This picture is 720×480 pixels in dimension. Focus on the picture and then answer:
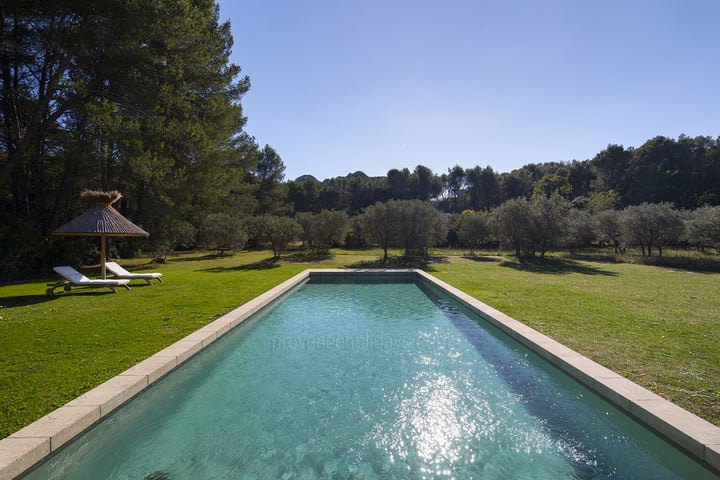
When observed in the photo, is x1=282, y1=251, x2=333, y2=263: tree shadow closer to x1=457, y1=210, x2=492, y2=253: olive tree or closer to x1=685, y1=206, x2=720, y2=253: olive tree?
x1=457, y1=210, x2=492, y2=253: olive tree

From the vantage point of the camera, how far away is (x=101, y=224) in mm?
9961

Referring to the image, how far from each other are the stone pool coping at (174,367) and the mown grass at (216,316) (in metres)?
0.21

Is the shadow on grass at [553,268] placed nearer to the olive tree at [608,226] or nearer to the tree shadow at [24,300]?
the olive tree at [608,226]

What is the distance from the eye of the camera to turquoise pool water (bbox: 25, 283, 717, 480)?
280cm

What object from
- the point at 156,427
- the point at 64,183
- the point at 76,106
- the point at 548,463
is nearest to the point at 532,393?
the point at 548,463

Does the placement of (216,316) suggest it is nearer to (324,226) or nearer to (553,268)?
(553,268)

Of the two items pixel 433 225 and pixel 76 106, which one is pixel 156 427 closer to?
pixel 76 106

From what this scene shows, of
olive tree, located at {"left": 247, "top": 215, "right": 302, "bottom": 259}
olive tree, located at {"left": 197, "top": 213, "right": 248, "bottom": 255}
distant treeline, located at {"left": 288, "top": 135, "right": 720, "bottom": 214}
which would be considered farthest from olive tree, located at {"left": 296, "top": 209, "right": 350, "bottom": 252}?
distant treeline, located at {"left": 288, "top": 135, "right": 720, "bottom": 214}

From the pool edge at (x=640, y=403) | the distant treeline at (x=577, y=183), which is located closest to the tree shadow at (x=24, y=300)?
the pool edge at (x=640, y=403)

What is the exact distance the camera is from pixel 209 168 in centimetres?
1698

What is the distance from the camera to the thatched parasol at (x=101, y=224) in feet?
31.9

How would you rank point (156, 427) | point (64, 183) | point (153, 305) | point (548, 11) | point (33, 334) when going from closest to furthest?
point (156, 427)
point (33, 334)
point (153, 305)
point (548, 11)
point (64, 183)

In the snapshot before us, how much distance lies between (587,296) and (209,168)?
16784 millimetres

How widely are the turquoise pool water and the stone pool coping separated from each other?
0.35 feet
